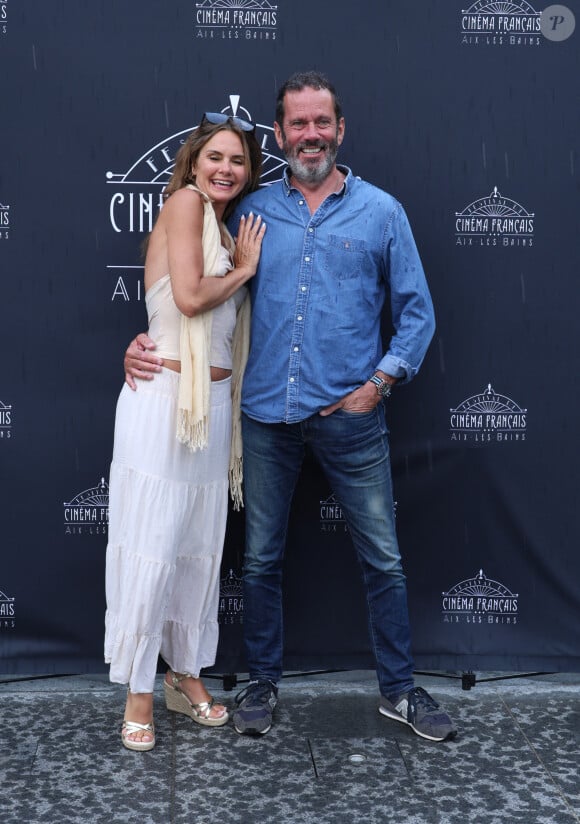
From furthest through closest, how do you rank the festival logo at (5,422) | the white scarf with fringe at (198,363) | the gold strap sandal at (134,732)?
the festival logo at (5,422), the gold strap sandal at (134,732), the white scarf with fringe at (198,363)

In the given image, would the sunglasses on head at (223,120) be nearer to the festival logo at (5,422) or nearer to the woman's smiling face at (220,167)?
the woman's smiling face at (220,167)

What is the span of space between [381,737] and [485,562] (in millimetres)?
814

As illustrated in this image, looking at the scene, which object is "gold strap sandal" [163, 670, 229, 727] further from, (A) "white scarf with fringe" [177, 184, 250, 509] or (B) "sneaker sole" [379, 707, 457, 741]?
(A) "white scarf with fringe" [177, 184, 250, 509]

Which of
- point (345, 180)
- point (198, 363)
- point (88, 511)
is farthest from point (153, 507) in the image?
point (345, 180)

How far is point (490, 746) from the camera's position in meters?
3.40

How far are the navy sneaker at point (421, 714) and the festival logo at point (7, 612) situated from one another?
1.41 meters

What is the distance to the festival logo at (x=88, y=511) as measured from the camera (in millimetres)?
3848

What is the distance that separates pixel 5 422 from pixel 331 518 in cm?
126

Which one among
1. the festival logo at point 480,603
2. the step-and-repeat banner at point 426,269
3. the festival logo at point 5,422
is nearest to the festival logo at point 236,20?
the step-and-repeat banner at point 426,269

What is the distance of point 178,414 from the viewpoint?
3.26m

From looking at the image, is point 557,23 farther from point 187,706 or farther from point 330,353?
point 187,706

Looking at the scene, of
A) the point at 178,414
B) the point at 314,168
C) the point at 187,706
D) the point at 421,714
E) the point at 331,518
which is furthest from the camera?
the point at 331,518

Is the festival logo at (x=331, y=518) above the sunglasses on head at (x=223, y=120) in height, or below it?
below

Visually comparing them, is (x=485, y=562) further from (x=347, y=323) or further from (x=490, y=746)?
(x=347, y=323)
